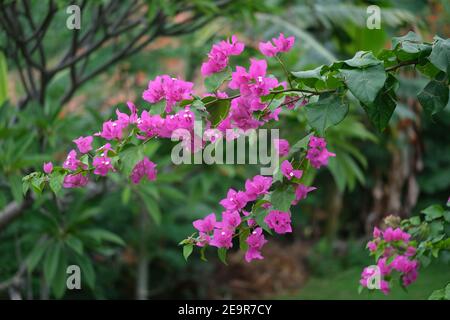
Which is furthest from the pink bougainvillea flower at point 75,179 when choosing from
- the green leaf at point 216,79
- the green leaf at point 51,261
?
the green leaf at point 51,261

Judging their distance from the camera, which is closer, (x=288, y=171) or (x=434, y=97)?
(x=434, y=97)

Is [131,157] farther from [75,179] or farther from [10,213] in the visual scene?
[10,213]

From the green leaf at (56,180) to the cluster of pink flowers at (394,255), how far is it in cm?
88

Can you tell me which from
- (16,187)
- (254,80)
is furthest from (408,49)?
(16,187)

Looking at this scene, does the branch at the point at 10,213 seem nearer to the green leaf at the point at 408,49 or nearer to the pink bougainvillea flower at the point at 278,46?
the pink bougainvillea flower at the point at 278,46

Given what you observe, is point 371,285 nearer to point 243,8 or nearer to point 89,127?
point 243,8

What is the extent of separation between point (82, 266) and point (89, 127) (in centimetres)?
86

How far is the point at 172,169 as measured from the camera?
3701 millimetres

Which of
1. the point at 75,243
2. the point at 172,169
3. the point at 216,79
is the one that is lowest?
the point at 75,243

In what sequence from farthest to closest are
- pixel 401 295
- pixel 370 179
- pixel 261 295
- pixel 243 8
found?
pixel 370 179 < pixel 261 295 < pixel 401 295 < pixel 243 8

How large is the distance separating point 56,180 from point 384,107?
2.19ft

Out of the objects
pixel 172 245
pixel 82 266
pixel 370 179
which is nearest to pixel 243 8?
pixel 82 266
